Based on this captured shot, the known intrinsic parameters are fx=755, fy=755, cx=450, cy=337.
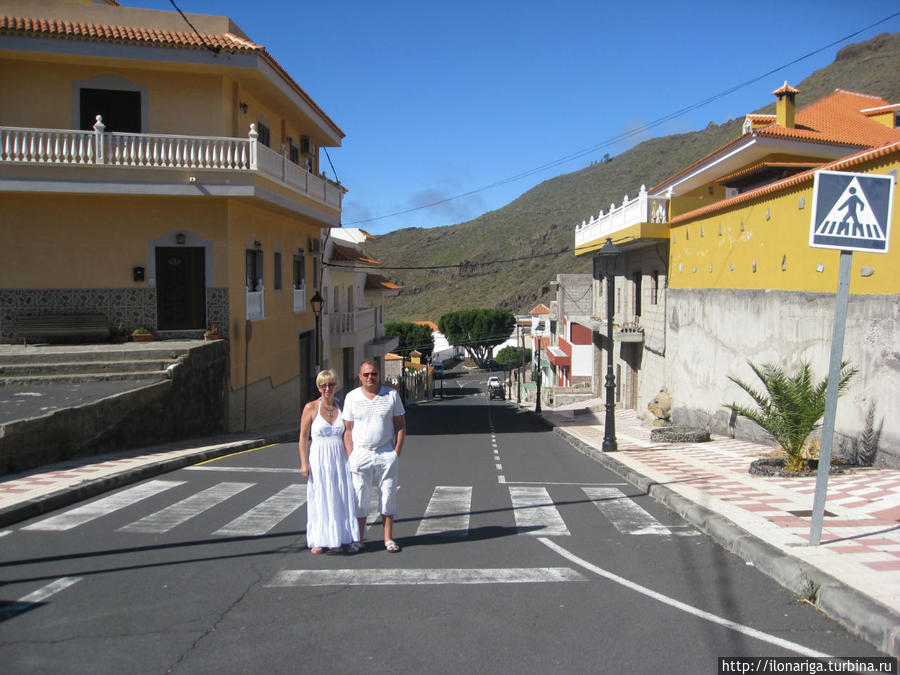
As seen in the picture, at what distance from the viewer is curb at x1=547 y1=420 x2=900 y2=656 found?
469 centimetres

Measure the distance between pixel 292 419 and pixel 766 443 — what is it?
1457 centimetres

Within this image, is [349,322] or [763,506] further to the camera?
[349,322]

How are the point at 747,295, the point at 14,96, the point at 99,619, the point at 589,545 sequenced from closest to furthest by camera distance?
the point at 99,619 < the point at 589,545 < the point at 747,295 < the point at 14,96

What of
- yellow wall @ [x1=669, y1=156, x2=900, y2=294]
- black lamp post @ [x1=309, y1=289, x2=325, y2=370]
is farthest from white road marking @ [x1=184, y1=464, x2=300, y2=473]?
black lamp post @ [x1=309, y1=289, x2=325, y2=370]

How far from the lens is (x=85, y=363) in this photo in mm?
14906

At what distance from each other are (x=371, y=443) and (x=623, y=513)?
11.8ft

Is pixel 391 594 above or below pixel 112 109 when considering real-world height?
below

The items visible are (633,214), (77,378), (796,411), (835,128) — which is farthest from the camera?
(633,214)

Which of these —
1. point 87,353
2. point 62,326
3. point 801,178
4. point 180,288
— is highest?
point 801,178

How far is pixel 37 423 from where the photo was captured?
10.5m

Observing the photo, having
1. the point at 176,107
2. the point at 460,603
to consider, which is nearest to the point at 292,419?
the point at 176,107

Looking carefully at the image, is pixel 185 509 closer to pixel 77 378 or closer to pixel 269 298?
pixel 77 378

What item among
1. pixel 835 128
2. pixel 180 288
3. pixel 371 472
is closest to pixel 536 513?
pixel 371 472

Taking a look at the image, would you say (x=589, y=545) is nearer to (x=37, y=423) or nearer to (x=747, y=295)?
(x=37, y=423)
